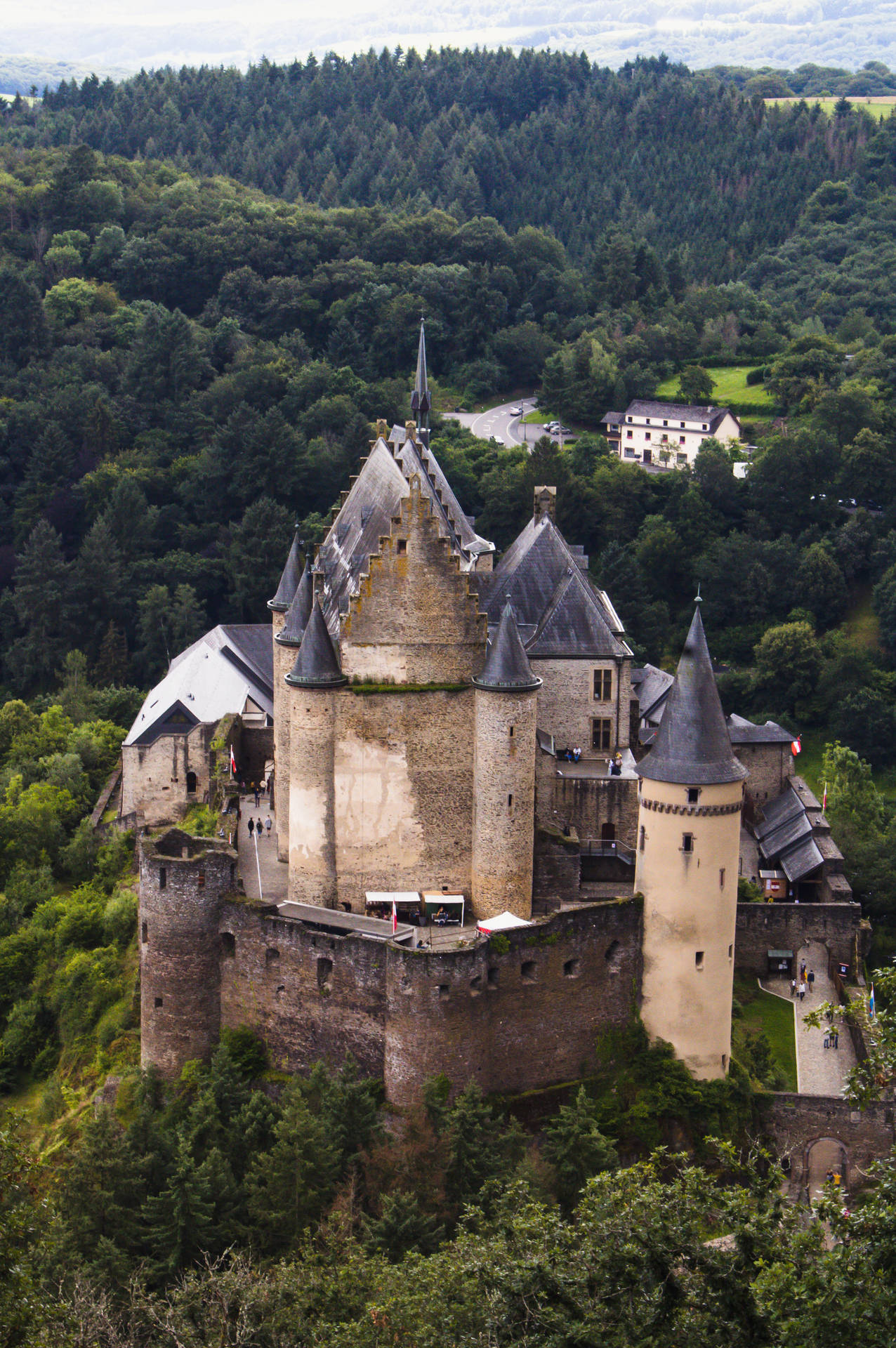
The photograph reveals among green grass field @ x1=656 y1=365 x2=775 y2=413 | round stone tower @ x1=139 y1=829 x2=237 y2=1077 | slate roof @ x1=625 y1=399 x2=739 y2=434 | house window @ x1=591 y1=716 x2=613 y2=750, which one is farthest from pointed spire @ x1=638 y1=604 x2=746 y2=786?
green grass field @ x1=656 y1=365 x2=775 y2=413

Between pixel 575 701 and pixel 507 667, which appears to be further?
pixel 575 701

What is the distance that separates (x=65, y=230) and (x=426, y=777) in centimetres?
10834

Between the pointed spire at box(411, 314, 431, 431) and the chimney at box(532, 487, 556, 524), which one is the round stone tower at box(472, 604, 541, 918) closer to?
the chimney at box(532, 487, 556, 524)

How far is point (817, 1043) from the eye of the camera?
5325 cm

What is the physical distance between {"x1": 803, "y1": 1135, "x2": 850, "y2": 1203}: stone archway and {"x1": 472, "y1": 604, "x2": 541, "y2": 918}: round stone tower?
1092cm

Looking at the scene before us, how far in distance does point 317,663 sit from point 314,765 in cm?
314

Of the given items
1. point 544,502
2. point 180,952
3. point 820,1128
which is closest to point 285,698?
point 180,952

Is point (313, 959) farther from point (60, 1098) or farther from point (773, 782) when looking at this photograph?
point (773, 782)

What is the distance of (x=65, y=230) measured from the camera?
469 feet

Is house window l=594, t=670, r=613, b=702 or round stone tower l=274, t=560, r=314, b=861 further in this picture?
house window l=594, t=670, r=613, b=702

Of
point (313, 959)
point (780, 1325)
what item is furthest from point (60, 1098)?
point (780, 1325)

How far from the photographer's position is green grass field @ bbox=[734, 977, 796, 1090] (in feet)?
168

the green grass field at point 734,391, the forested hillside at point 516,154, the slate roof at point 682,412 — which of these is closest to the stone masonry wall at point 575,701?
the slate roof at point 682,412

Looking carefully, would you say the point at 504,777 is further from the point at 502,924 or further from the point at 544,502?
the point at 544,502
